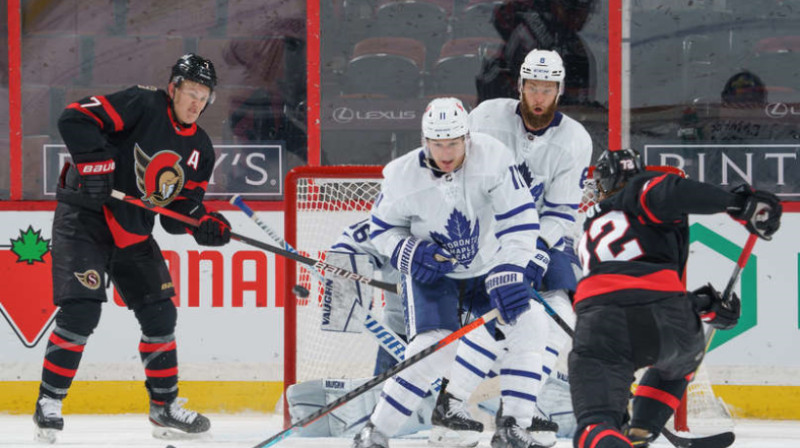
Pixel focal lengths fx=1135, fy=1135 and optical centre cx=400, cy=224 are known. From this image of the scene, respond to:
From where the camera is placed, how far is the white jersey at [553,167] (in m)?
3.74

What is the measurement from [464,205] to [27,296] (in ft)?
6.87

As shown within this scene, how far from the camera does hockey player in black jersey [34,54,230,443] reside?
3668mm

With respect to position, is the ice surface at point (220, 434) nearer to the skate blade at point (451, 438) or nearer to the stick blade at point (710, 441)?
the skate blade at point (451, 438)

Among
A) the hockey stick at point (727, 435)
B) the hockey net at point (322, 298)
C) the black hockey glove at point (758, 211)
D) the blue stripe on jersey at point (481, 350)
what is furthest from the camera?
the hockey net at point (322, 298)

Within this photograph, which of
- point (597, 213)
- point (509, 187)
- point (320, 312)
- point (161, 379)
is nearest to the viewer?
point (597, 213)

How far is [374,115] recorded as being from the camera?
460cm

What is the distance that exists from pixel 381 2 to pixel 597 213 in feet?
6.73

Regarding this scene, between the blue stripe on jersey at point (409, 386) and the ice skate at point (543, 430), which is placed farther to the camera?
the ice skate at point (543, 430)

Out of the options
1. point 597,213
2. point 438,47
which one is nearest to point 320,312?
point 438,47

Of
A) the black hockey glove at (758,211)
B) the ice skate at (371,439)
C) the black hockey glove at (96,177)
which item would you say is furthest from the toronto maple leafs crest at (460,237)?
the black hockey glove at (96,177)

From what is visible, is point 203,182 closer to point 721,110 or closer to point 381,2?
point 381,2

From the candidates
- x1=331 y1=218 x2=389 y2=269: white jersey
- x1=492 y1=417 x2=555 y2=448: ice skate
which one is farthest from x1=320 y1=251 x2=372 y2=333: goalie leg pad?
x1=492 y1=417 x2=555 y2=448: ice skate

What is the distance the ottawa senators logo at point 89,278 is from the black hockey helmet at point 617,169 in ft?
5.58

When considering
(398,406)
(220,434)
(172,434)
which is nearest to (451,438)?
(398,406)
